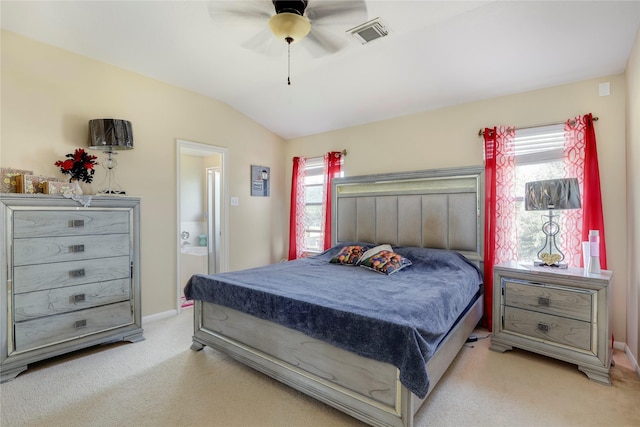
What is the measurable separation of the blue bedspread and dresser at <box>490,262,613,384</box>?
34 cm

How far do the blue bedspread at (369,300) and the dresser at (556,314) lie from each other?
13.3 inches

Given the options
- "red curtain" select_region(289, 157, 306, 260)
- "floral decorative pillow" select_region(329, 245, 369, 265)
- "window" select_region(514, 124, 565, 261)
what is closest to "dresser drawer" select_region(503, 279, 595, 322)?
"window" select_region(514, 124, 565, 261)

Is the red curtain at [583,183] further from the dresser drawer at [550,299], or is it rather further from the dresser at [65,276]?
the dresser at [65,276]

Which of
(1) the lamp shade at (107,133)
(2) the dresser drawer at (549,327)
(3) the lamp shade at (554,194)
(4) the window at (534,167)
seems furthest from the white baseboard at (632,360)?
(1) the lamp shade at (107,133)

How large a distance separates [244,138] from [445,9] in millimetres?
3050

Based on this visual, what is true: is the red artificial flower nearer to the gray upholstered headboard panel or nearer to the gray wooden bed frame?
the gray wooden bed frame

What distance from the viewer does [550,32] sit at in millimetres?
2373

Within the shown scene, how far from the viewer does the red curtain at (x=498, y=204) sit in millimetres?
3105

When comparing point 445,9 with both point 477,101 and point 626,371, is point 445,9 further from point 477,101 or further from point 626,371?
point 626,371

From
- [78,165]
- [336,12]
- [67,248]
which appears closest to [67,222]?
[67,248]

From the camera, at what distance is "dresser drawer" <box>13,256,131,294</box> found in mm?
2316

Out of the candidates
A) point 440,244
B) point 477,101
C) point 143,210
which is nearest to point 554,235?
point 440,244

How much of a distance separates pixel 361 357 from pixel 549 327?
69.6 inches

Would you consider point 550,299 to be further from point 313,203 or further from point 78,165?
point 78,165
